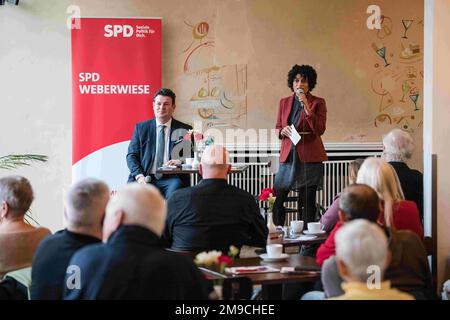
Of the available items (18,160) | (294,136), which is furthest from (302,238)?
(18,160)

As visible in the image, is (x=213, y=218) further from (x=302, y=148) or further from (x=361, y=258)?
(x=302, y=148)

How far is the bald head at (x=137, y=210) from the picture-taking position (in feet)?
9.64

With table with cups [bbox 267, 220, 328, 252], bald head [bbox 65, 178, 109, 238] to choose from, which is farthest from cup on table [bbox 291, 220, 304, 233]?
bald head [bbox 65, 178, 109, 238]

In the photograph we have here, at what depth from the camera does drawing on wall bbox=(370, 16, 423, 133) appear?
A: 30.3ft

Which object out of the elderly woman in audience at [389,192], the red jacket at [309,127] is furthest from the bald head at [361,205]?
the red jacket at [309,127]

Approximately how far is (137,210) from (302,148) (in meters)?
4.96

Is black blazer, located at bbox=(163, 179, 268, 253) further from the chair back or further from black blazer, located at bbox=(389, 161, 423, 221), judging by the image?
black blazer, located at bbox=(389, 161, 423, 221)

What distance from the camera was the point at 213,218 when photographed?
15.2 feet

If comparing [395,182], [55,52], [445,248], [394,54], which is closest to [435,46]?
[445,248]

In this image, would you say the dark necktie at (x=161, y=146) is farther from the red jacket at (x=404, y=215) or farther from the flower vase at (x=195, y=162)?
the red jacket at (x=404, y=215)

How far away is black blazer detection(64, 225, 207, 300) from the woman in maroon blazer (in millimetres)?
4876
